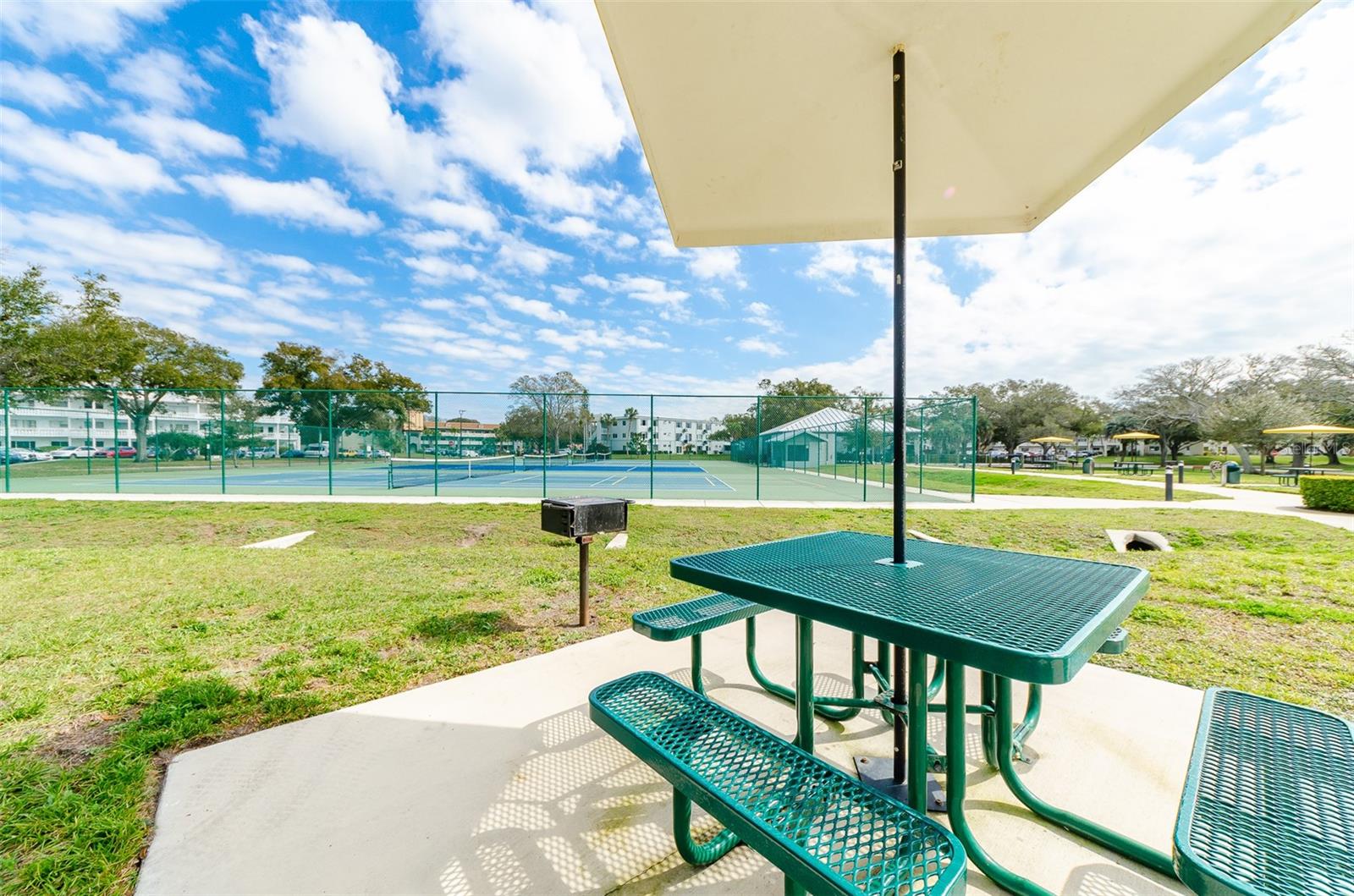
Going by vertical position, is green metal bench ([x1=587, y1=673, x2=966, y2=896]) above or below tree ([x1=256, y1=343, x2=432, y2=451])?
below

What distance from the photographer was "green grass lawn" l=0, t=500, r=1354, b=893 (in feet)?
6.18

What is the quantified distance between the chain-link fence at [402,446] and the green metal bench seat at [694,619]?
829cm

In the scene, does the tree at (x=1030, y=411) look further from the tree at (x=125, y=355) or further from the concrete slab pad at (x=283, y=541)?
the tree at (x=125, y=355)

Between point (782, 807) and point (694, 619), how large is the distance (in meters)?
1.03

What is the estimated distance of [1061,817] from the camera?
160 cm

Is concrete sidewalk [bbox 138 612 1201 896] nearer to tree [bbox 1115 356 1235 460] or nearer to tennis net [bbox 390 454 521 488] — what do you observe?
tennis net [bbox 390 454 521 488]

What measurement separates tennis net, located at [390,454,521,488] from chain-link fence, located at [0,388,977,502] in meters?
0.07

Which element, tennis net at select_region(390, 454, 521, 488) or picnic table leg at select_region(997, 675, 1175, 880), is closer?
picnic table leg at select_region(997, 675, 1175, 880)

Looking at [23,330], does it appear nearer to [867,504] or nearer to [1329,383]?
[867,504]

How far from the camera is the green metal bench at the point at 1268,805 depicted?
32.2 inches

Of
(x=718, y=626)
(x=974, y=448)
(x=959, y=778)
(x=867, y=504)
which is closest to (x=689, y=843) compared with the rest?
(x=959, y=778)

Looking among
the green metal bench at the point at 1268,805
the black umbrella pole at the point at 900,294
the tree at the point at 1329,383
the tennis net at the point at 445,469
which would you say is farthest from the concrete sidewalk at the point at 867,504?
the tree at the point at 1329,383

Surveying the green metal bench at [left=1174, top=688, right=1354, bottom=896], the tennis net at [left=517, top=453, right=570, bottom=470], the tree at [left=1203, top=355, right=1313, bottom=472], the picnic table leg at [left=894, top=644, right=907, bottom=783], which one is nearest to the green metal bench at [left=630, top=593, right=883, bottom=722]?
the picnic table leg at [left=894, top=644, right=907, bottom=783]

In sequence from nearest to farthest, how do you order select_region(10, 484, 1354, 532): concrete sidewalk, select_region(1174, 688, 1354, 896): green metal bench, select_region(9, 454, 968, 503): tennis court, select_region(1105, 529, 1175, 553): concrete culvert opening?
select_region(1174, 688, 1354, 896): green metal bench, select_region(1105, 529, 1175, 553): concrete culvert opening, select_region(10, 484, 1354, 532): concrete sidewalk, select_region(9, 454, 968, 503): tennis court
